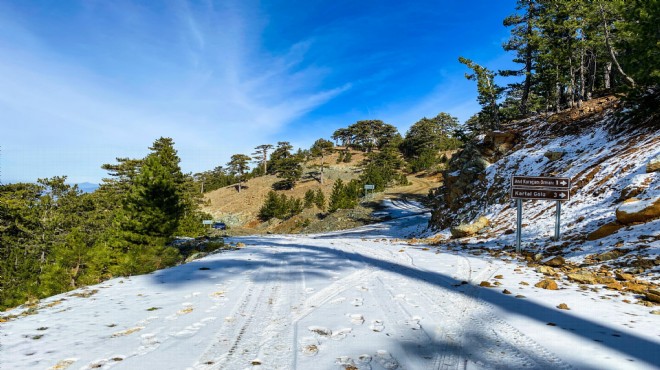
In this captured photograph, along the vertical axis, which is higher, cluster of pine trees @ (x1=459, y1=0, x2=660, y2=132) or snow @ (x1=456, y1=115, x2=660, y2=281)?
cluster of pine trees @ (x1=459, y1=0, x2=660, y2=132)

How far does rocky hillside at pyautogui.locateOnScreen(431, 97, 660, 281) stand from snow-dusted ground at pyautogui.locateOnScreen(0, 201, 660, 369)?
3.17 m

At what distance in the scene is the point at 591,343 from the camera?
364 cm

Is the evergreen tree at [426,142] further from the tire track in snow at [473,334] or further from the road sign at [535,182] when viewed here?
the tire track in snow at [473,334]

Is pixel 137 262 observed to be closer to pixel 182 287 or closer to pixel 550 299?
pixel 182 287

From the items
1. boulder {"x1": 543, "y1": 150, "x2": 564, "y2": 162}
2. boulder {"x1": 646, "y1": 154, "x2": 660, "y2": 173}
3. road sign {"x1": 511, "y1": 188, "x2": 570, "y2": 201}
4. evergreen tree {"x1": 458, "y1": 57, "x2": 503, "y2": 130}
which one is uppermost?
evergreen tree {"x1": 458, "y1": 57, "x2": 503, "y2": 130}

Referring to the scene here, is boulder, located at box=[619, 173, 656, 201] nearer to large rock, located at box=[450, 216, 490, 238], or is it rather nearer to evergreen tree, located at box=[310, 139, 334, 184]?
large rock, located at box=[450, 216, 490, 238]

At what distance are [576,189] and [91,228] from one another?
4443 centimetres

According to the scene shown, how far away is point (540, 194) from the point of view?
1070 centimetres

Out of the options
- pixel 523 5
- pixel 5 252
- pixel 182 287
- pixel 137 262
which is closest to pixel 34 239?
pixel 5 252

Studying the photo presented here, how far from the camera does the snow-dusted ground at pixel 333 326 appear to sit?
10.8 ft

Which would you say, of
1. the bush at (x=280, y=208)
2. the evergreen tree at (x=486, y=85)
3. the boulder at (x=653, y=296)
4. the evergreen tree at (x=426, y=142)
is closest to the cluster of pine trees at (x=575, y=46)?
the evergreen tree at (x=486, y=85)

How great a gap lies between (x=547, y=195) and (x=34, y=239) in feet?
128

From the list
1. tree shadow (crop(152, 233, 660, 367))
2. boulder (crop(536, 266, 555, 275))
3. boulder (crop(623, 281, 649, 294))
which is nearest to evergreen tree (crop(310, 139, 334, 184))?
tree shadow (crop(152, 233, 660, 367))

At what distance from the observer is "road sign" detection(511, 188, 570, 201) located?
10.5 meters
